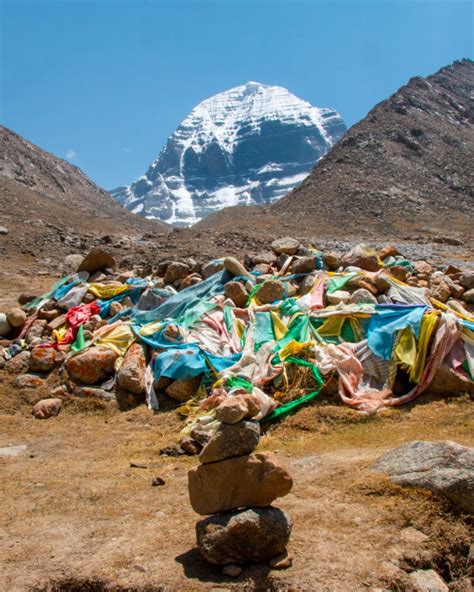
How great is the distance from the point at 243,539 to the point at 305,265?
679 centimetres

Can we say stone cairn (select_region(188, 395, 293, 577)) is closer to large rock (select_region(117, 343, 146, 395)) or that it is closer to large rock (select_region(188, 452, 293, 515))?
large rock (select_region(188, 452, 293, 515))

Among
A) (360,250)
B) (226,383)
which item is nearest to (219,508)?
(226,383)

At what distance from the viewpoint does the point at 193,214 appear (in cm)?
16362

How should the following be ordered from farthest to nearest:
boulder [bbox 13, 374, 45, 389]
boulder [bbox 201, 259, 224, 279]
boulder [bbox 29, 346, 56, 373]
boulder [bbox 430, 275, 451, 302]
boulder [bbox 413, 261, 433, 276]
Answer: boulder [bbox 201, 259, 224, 279]
boulder [bbox 413, 261, 433, 276]
boulder [bbox 430, 275, 451, 302]
boulder [bbox 29, 346, 56, 373]
boulder [bbox 13, 374, 45, 389]

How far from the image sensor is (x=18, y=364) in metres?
8.61

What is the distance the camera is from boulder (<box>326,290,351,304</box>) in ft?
27.8

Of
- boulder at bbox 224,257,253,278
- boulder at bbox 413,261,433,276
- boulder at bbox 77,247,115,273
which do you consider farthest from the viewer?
boulder at bbox 77,247,115,273

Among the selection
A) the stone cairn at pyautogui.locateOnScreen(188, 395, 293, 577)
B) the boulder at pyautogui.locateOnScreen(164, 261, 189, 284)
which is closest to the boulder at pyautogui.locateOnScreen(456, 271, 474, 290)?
the boulder at pyautogui.locateOnScreen(164, 261, 189, 284)

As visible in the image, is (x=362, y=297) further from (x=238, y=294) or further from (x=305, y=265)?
(x=238, y=294)

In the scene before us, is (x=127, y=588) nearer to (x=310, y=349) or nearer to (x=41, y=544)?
(x=41, y=544)

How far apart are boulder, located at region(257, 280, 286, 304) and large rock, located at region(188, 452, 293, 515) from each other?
17.9ft

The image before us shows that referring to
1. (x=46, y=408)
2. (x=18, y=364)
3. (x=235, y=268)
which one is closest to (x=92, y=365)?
(x=46, y=408)

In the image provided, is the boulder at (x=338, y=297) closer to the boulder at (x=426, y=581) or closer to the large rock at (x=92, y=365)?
the large rock at (x=92, y=365)

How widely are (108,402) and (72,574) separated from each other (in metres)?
4.32
